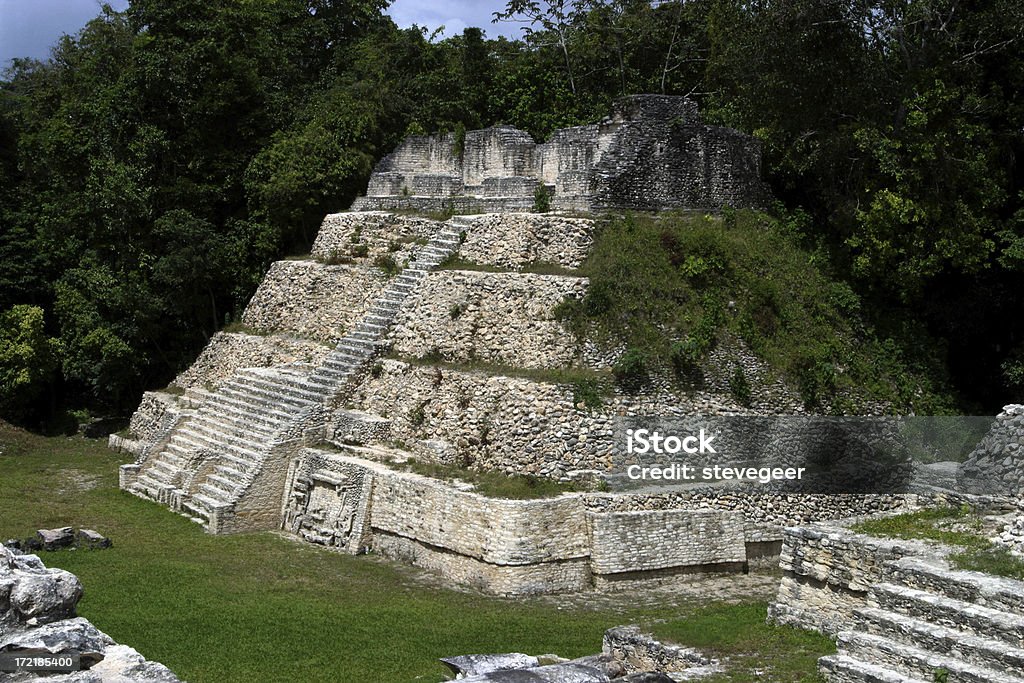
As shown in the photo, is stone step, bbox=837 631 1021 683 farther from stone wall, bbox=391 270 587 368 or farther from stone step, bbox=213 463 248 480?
stone step, bbox=213 463 248 480

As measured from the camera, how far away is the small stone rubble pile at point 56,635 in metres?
9.29

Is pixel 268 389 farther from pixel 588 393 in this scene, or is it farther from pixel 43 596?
pixel 43 596

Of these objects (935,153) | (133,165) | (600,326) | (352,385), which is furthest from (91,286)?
(935,153)

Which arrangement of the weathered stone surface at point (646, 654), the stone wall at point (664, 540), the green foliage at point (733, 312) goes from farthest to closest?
the green foliage at point (733, 312) → the stone wall at point (664, 540) → the weathered stone surface at point (646, 654)

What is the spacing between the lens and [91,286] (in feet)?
88.7

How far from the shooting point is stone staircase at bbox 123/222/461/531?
63.7ft

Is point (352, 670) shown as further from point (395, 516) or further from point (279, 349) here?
point (279, 349)

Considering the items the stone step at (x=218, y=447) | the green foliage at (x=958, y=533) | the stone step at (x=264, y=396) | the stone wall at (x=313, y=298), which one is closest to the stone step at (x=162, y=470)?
the stone step at (x=218, y=447)

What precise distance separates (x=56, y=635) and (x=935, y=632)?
8289mm

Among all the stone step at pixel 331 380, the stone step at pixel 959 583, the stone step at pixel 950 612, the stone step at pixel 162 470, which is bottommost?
the stone step at pixel 162 470

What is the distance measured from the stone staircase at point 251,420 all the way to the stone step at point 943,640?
11273 mm

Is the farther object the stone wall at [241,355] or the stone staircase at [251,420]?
the stone wall at [241,355]

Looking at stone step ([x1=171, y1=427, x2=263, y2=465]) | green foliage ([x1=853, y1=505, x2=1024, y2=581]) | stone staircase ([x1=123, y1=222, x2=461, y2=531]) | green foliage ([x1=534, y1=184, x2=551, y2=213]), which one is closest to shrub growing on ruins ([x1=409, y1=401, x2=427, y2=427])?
stone staircase ([x1=123, y1=222, x2=461, y2=531])

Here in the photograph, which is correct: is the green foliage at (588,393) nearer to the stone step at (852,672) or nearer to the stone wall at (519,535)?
the stone wall at (519,535)
